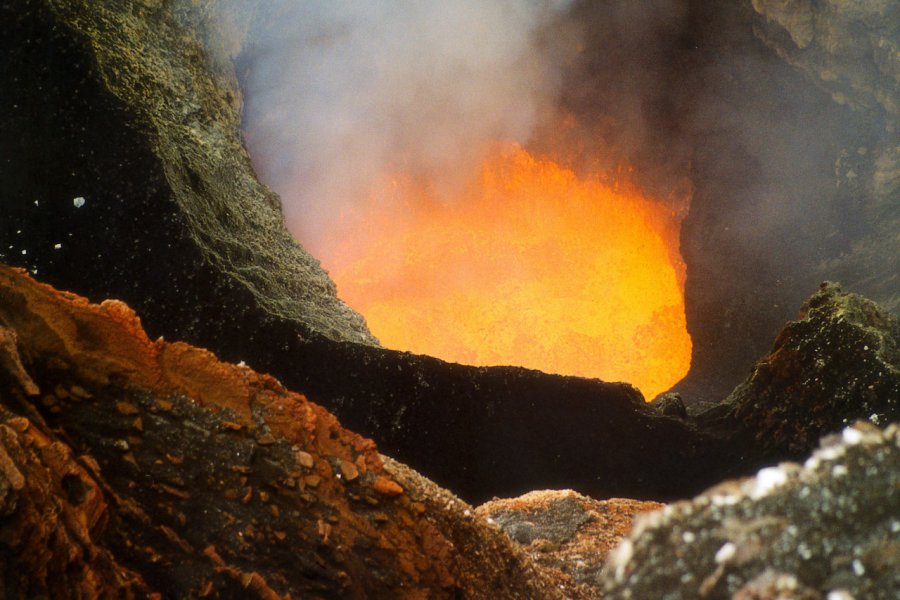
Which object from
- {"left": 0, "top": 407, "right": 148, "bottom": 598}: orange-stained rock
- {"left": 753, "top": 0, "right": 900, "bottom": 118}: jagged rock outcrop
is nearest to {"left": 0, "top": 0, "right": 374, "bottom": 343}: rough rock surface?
{"left": 0, "top": 407, "right": 148, "bottom": 598}: orange-stained rock

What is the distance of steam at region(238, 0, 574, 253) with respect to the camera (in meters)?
10.5

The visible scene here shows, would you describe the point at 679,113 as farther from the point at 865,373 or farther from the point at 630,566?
the point at 630,566

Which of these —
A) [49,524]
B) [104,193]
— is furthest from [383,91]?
[49,524]

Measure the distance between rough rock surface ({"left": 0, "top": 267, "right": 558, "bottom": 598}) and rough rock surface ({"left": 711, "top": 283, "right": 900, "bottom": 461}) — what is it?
3.75 metres

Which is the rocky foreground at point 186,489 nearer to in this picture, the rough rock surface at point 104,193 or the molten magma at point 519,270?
the rough rock surface at point 104,193

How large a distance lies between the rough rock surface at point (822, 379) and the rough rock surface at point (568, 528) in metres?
1.31

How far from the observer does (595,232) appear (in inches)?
480

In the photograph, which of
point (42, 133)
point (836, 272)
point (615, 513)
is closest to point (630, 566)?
point (615, 513)

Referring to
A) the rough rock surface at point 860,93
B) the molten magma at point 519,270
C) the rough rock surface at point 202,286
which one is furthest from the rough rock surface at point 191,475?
the molten magma at point 519,270

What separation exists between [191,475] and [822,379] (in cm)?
506

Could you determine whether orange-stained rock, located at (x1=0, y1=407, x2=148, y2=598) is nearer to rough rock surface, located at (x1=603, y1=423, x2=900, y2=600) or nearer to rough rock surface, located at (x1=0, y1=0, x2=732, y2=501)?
rough rock surface, located at (x1=603, y1=423, x2=900, y2=600)

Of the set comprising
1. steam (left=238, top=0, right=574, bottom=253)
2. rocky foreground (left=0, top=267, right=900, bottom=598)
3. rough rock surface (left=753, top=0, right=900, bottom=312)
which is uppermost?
steam (left=238, top=0, right=574, bottom=253)

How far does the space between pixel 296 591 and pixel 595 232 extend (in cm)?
1036

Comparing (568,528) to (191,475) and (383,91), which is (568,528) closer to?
(191,475)
